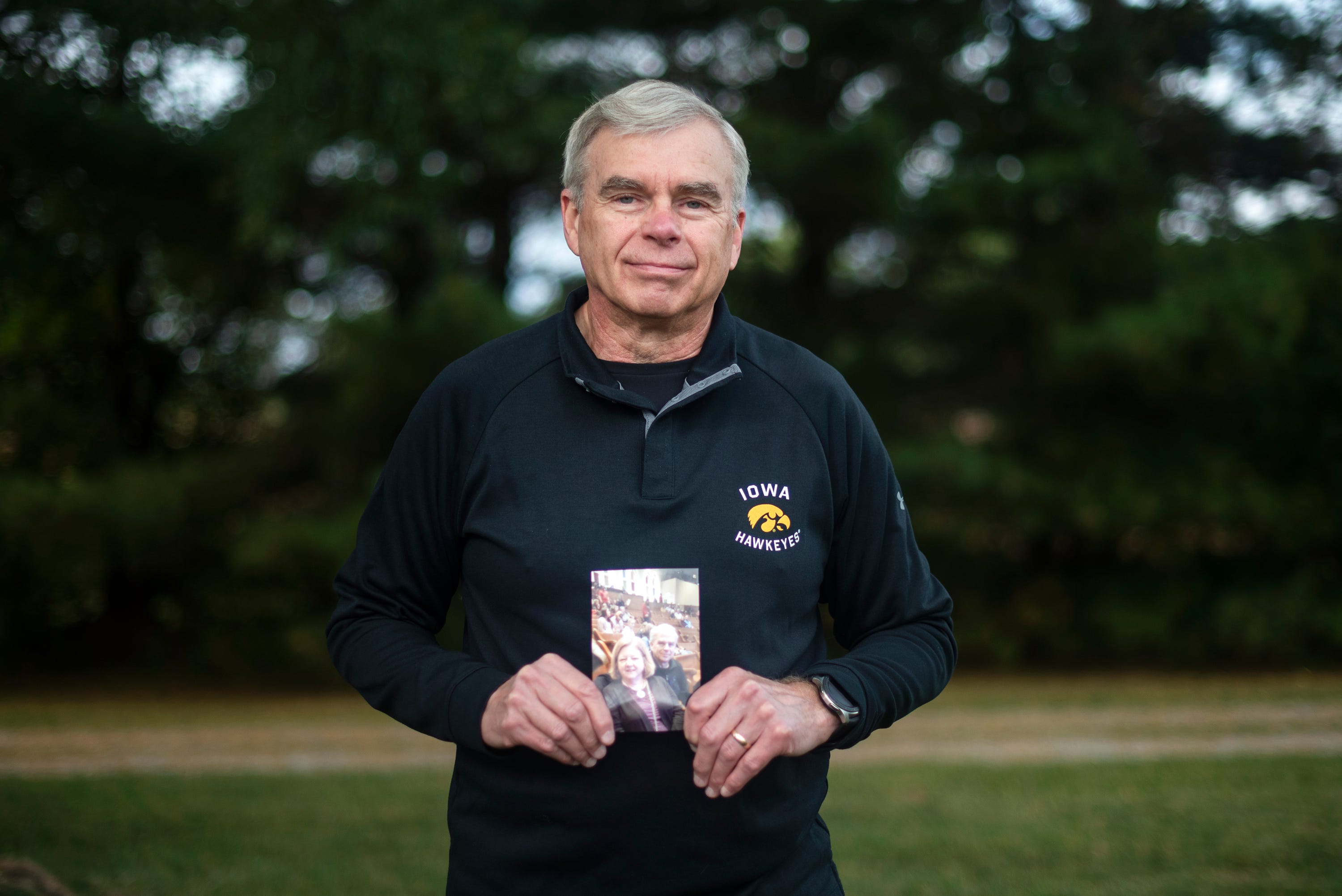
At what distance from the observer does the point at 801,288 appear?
14609mm

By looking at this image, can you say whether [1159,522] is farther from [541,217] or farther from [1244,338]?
[541,217]

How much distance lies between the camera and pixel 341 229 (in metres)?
11.1

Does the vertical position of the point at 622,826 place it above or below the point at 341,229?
below

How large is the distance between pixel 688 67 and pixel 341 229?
520cm

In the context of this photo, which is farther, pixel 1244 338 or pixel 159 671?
pixel 159 671

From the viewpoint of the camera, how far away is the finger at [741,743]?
1617 mm

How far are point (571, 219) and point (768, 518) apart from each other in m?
0.64

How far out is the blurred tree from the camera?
10938mm

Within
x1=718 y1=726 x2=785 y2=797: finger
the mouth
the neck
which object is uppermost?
the mouth

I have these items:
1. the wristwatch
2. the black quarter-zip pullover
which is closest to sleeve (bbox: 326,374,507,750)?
the black quarter-zip pullover

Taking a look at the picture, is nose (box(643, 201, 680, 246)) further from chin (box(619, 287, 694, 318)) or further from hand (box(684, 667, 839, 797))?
hand (box(684, 667, 839, 797))

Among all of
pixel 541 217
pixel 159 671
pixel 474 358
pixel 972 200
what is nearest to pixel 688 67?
pixel 541 217

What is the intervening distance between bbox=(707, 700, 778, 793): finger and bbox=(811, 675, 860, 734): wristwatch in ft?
0.37

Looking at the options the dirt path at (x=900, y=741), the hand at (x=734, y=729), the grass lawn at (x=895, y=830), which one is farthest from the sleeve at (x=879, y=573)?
the dirt path at (x=900, y=741)
